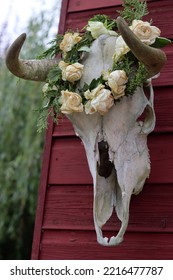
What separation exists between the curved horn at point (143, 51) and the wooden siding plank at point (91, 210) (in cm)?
39

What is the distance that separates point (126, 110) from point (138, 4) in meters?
0.33

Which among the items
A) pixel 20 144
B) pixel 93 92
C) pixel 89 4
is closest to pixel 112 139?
pixel 93 92

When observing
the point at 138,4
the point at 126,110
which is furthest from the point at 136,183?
the point at 138,4

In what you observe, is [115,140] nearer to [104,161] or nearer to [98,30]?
[104,161]

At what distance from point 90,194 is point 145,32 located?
552 millimetres

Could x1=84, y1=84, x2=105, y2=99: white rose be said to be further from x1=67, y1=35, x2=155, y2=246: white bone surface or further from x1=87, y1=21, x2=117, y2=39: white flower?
x1=87, y1=21, x2=117, y2=39: white flower

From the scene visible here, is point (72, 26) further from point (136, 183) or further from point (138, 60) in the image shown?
point (136, 183)

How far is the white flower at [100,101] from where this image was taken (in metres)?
1.42

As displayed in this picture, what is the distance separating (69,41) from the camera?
157cm

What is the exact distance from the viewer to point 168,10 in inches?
69.1

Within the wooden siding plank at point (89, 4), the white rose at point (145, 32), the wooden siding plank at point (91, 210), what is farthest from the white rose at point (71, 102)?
the wooden siding plank at point (89, 4)

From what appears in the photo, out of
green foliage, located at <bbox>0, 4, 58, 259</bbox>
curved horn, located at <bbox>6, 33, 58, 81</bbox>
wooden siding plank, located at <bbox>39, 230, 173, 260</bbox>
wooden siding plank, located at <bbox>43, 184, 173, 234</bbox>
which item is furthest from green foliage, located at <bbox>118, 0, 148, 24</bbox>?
green foliage, located at <bbox>0, 4, 58, 259</bbox>

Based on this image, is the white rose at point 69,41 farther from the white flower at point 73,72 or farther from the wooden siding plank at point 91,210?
the wooden siding plank at point 91,210
